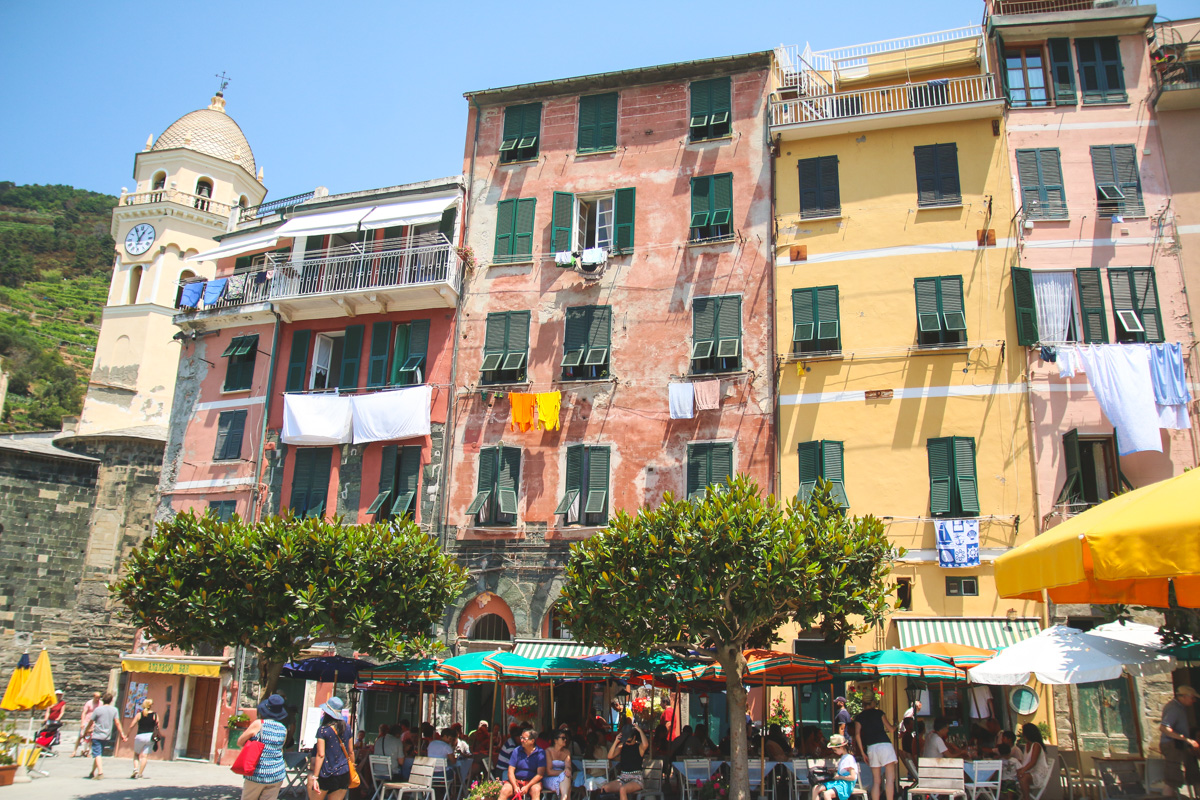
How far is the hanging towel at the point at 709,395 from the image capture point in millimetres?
21422

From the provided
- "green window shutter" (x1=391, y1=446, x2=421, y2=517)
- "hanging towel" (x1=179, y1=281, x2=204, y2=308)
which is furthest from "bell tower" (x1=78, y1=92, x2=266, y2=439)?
"green window shutter" (x1=391, y1=446, x2=421, y2=517)

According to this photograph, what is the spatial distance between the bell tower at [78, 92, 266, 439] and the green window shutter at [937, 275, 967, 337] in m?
31.0

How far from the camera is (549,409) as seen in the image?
22.6 metres

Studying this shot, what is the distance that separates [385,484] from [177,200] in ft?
78.7

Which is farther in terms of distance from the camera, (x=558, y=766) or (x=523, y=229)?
(x=523, y=229)

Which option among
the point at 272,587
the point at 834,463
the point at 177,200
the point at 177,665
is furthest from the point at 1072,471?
the point at 177,200

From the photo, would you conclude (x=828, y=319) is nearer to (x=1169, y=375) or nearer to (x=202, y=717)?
(x=1169, y=375)

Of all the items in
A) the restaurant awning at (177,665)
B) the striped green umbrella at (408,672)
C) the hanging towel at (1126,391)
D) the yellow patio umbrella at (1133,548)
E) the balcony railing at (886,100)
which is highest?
the balcony railing at (886,100)

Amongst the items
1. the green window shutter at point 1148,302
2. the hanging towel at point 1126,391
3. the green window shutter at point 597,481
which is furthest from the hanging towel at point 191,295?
the green window shutter at point 1148,302

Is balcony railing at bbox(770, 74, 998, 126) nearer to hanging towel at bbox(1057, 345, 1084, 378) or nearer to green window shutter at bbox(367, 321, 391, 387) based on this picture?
hanging towel at bbox(1057, 345, 1084, 378)

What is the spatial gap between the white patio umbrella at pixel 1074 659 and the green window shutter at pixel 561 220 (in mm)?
14964

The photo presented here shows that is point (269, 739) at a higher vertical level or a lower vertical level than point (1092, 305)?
lower

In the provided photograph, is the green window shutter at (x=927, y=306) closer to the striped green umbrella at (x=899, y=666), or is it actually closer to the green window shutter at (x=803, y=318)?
the green window shutter at (x=803, y=318)

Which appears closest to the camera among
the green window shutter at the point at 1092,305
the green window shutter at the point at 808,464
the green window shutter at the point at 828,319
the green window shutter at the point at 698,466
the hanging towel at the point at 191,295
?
the green window shutter at the point at 1092,305
